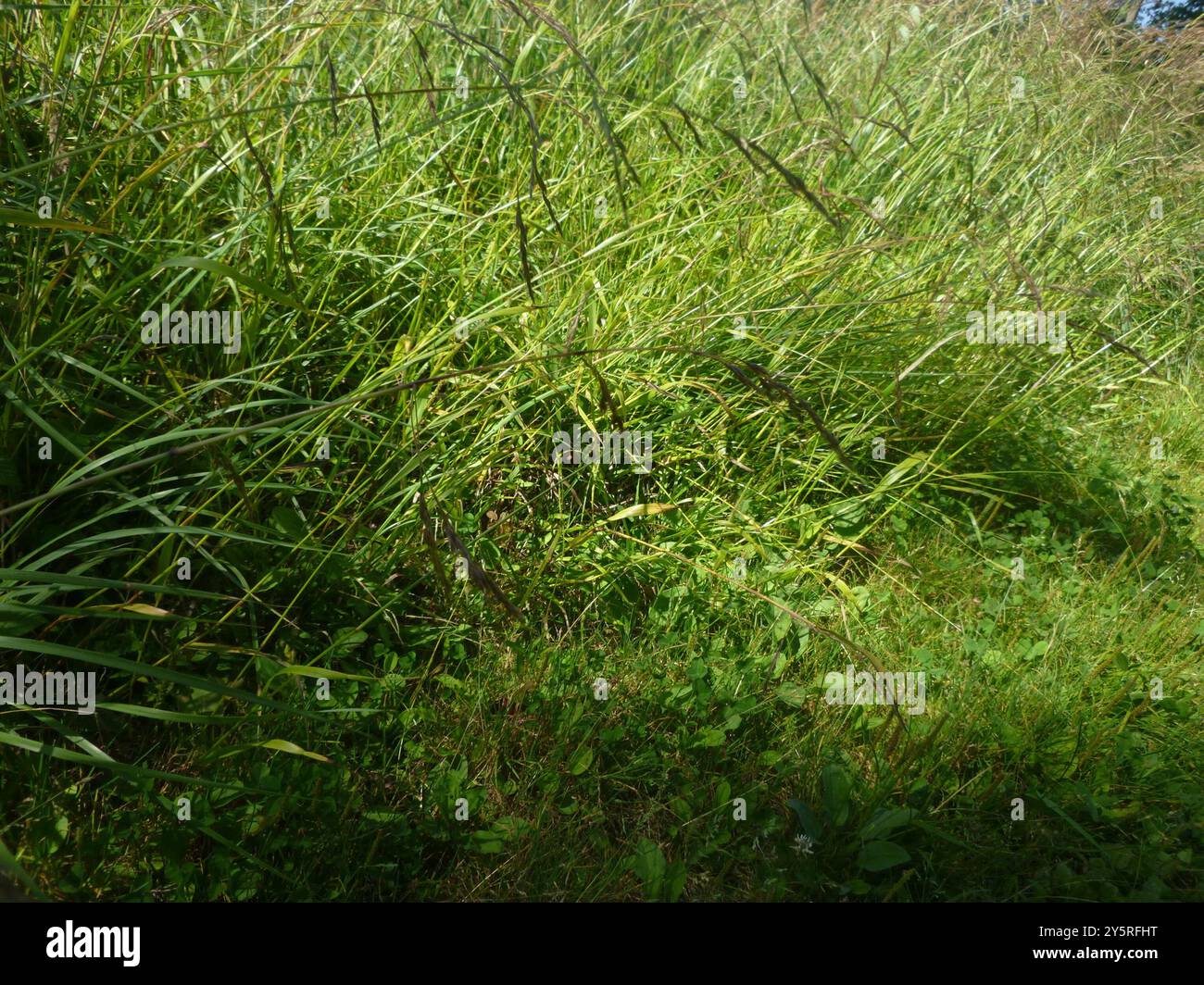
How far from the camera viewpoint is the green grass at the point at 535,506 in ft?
5.55

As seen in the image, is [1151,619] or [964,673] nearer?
[964,673]

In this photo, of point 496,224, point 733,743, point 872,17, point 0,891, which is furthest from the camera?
point 872,17

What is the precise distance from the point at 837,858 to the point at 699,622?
2.09ft

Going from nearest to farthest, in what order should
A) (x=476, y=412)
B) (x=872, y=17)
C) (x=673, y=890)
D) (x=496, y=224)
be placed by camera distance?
(x=673, y=890) → (x=476, y=412) → (x=496, y=224) → (x=872, y=17)

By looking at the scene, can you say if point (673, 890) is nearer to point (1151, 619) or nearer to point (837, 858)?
point (837, 858)

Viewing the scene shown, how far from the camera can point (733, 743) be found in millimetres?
1975

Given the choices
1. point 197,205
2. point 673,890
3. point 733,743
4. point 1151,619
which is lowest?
point 673,890

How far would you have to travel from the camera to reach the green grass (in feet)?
5.55

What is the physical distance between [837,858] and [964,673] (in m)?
0.66

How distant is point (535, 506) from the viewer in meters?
2.47

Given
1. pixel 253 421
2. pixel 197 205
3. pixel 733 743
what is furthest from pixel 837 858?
pixel 197 205

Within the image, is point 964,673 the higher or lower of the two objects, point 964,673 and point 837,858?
the higher

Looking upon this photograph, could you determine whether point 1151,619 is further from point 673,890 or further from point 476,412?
point 476,412

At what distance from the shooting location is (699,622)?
2.26 metres
